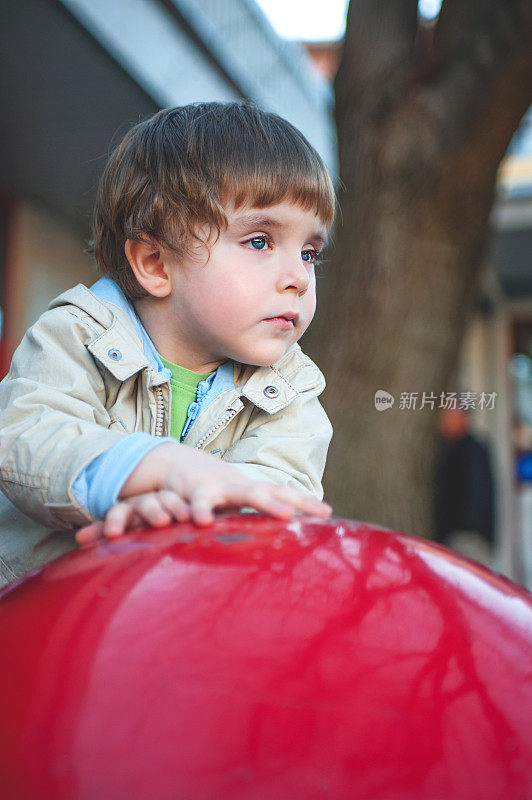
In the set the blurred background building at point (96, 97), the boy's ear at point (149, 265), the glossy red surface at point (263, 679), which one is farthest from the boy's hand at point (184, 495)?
the blurred background building at point (96, 97)

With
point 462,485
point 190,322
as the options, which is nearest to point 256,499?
point 190,322

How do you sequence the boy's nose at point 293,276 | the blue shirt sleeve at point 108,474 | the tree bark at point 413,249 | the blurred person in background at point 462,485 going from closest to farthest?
1. the blue shirt sleeve at point 108,474
2. the boy's nose at point 293,276
3. the tree bark at point 413,249
4. the blurred person in background at point 462,485

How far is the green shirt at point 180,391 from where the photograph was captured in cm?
174

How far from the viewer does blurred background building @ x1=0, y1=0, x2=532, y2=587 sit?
15.0ft

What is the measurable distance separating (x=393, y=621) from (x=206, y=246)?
93cm

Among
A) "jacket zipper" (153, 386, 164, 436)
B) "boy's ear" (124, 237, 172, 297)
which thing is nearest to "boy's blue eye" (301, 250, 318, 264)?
"boy's ear" (124, 237, 172, 297)

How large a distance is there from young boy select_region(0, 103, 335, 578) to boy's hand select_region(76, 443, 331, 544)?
0.40ft

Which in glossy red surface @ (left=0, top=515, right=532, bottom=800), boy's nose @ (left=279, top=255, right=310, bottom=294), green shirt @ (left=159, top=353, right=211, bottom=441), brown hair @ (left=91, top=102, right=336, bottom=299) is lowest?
glossy red surface @ (left=0, top=515, right=532, bottom=800)

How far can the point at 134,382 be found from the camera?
1667 millimetres

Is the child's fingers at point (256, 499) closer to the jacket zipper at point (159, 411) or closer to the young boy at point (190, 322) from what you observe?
the young boy at point (190, 322)

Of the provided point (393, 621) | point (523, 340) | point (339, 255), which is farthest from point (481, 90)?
point (523, 340)

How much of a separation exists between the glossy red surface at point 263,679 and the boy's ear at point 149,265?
79cm

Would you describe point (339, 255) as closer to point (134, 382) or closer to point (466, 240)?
point (466, 240)

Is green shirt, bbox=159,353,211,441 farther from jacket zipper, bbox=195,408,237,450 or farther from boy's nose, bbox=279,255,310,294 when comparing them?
boy's nose, bbox=279,255,310,294
